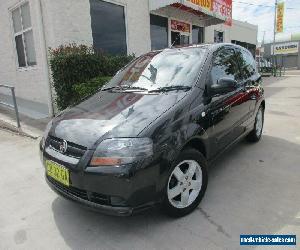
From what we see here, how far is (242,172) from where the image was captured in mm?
4070

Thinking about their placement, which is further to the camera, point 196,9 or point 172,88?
point 196,9

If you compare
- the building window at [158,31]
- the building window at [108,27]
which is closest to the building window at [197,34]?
the building window at [158,31]

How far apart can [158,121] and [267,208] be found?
1.52 metres

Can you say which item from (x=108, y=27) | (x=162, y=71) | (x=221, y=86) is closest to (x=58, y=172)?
(x=162, y=71)

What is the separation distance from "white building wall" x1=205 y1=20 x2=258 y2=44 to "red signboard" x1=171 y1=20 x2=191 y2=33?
8.02 ft

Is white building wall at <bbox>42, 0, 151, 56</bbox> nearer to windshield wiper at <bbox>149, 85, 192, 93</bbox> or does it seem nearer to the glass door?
the glass door

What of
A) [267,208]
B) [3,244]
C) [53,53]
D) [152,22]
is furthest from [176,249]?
[152,22]

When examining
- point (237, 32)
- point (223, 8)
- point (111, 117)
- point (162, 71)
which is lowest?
point (111, 117)

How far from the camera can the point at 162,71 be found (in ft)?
12.3

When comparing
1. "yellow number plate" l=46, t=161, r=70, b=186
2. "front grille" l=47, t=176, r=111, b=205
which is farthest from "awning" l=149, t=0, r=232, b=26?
"front grille" l=47, t=176, r=111, b=205

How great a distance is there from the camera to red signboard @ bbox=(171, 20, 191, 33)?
12.8 meters

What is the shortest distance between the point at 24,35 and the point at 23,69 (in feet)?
3.53

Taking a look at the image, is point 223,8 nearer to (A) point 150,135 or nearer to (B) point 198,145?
(B) point 198,145

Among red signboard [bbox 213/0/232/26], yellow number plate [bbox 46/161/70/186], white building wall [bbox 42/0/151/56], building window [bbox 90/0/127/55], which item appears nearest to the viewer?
yellow number plate [bbox 46/161/70/186]
